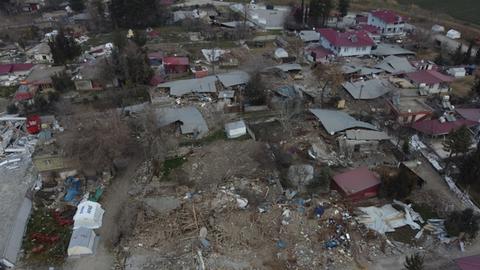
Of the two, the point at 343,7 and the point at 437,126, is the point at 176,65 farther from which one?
the point at 343,7

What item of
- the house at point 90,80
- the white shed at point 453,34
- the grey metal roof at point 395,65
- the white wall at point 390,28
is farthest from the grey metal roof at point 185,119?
the white shed at point 453,34

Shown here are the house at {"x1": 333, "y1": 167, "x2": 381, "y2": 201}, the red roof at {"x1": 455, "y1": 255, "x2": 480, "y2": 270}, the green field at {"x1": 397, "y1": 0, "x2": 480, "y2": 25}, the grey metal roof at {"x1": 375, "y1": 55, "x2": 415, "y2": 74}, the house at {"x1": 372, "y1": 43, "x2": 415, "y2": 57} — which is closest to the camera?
the red roof at {"x1": 455, "y1": 255, "x2": 480, "y2": 270}

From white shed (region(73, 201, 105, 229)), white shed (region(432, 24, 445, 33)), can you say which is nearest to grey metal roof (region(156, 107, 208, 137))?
white shed (region(73, 201, 105, 229))

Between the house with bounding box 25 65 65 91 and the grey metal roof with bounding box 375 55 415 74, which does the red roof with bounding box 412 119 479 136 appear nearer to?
the grey metal roof with bounding box 375 55 415 74

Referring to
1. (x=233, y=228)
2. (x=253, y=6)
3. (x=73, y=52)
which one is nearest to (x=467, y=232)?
(x=233, y=228)

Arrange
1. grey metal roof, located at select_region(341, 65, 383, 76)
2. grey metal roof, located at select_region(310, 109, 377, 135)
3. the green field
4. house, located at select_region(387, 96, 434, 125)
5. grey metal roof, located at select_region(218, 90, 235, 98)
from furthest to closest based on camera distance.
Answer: the green field < grey metal roof, located at select_region(341, 65, 383, 76) < grey metal roof, located at select_region(218, 90, 235, 98) < house, located at select_region(387, 96, 434, 125) < grey metal roof, located at select_region(310, 109, 377, 135)

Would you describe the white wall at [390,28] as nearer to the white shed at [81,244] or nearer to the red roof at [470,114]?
the red roof at [470,114]

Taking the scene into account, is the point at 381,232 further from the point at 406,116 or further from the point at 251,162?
the point at 406,116
